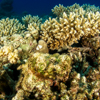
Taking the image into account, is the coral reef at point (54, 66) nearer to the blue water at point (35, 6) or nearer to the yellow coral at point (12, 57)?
the yellow coral at point (12, 57)

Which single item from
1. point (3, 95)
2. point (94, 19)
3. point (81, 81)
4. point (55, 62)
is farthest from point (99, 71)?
point (3, 95)

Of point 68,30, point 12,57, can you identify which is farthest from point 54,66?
point 68,30

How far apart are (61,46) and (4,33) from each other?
97.3 inches

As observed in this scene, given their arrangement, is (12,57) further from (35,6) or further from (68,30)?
(35,6)

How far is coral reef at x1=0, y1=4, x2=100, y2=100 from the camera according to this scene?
1551 mm

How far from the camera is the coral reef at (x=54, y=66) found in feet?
5.09

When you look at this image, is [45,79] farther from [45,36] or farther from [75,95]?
[45,36]

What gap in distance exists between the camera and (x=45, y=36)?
3170 mm

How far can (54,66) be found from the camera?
59.7 inches

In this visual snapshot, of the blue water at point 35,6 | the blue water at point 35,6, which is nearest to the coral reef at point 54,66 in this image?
the blue water at point 35,6

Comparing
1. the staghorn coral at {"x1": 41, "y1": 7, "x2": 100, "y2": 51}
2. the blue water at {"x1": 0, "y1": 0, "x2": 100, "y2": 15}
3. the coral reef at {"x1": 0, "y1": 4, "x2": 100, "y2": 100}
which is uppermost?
the blue water at {"x1": 0, "y1": 0, "x2": 100, "y2": 15}

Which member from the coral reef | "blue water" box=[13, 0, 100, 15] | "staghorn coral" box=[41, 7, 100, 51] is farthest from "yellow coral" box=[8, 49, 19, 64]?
"blue water" box=[13, 0, 100, 15]

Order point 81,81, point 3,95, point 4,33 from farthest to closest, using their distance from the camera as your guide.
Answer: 1. point 4,33
2. point 81,81
3. point 3,95

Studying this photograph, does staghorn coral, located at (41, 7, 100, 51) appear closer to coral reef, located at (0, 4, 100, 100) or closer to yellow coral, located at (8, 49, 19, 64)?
coral reef, located at (0, 4, 100, 100)
